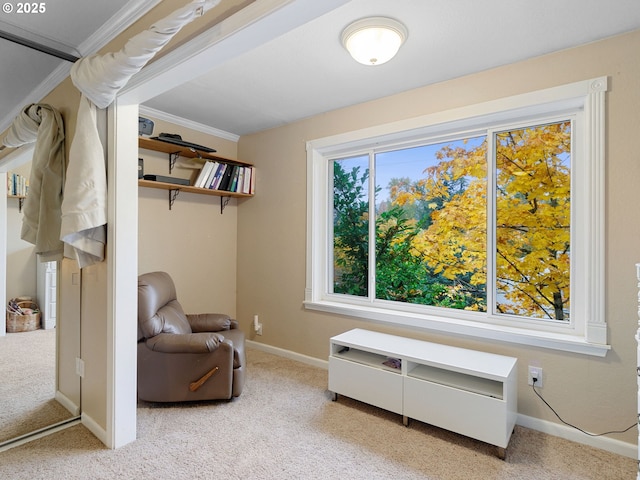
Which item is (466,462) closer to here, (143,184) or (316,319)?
(316,319)

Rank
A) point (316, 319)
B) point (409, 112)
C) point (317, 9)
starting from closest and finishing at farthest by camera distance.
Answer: point (317, 9) → point (409, 112) → point (316, 319)

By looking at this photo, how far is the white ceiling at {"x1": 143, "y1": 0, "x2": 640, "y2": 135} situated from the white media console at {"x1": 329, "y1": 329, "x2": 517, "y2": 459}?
6.38 ft

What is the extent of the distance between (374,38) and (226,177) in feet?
6.97

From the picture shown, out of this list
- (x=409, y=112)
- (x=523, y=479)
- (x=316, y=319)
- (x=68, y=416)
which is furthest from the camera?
(x=316, y=319)

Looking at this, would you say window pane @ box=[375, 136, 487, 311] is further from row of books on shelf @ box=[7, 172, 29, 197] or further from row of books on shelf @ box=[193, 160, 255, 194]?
row of books on shelf @ box=[7, 172, 29, 197]

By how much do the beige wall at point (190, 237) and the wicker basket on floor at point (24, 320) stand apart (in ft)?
3.85

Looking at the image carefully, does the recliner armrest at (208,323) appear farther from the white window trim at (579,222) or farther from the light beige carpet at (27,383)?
the light beige carpet at (27,383)

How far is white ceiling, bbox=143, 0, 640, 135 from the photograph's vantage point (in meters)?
1.79

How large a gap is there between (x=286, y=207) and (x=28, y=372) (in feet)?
7.58

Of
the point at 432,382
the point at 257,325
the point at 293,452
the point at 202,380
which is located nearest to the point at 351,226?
the point at 257,325

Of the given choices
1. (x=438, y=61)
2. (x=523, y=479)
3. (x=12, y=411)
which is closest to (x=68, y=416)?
(x=12, y=411)

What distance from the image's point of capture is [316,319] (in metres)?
3.32

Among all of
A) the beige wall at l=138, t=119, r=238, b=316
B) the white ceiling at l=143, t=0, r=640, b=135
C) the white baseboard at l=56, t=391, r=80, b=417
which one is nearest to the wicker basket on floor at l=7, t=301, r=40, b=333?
the white baseboard at l=56, t=391, r=80, b=417

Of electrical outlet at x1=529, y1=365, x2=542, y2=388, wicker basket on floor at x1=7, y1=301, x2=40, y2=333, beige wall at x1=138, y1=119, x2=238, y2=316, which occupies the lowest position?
electrical outlet at x1=529, y1=365, x2=542, y2=388
